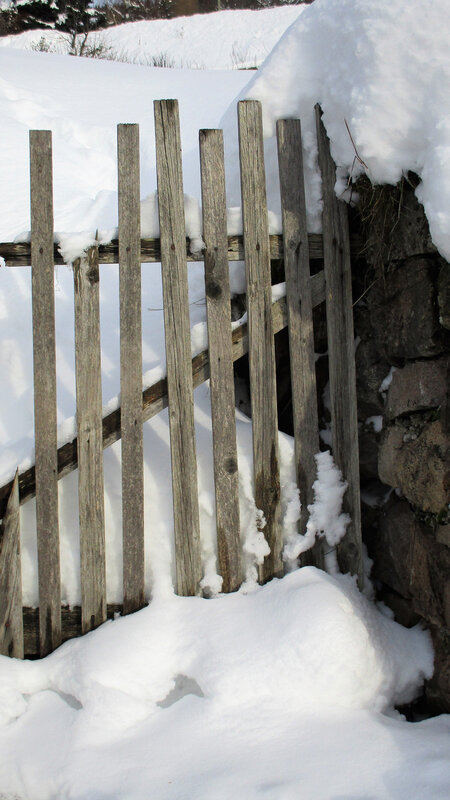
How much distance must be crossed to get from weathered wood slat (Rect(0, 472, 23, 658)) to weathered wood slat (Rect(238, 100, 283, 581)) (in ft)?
3.03

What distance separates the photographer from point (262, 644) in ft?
7.69

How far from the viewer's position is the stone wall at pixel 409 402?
94.0 inches

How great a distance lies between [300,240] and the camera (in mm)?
2648

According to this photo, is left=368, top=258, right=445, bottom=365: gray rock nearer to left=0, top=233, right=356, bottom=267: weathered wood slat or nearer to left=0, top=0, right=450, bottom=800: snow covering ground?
left=0, top=0, right=450, bottom=800: snow covering ground

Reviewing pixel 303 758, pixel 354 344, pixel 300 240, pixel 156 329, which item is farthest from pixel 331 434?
pixel 303 758

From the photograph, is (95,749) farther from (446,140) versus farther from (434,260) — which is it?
(446,140)

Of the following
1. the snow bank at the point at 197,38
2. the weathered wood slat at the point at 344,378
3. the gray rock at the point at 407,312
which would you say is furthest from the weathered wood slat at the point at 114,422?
the snow bank at the point at 197,38

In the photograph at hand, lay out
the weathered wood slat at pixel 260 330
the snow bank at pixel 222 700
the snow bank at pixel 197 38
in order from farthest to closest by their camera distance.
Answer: the snow bank at pixel 197 38 → the weathered wood slat at pixel 260 330 → the snow bank at pixel 222 700

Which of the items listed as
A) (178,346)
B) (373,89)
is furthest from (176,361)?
(373,89)

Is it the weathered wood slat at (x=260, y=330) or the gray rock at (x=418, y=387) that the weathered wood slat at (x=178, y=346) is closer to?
the weathered wood slat at (x=260, y=330)

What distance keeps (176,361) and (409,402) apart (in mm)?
881

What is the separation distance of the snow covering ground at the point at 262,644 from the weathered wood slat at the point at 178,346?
6cm

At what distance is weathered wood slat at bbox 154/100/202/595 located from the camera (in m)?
2.51

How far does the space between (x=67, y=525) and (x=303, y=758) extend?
1201 millimetres
